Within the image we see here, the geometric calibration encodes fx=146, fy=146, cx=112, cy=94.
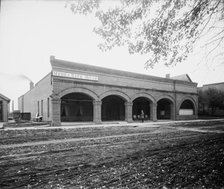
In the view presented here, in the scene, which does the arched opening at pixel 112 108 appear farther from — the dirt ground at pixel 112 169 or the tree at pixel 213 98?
the tree at pixel 213 98

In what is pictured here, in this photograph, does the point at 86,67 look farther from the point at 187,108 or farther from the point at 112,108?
the point at 187,108

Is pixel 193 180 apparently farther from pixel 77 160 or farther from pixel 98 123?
pixel 98 123

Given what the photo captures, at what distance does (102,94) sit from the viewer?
1744 centimetres

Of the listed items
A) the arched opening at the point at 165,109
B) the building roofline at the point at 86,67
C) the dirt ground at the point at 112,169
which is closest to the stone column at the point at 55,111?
the building roofline at the point at 86,67

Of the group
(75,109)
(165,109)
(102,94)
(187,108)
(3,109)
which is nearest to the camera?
(102,94)

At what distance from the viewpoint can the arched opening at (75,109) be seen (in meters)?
19.3

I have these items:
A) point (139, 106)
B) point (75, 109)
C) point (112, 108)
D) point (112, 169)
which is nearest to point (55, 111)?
point (75, 109)

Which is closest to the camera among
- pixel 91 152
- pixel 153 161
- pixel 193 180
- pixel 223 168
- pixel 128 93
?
pixel 193 180

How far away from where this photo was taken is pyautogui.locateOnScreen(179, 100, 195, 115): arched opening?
2585cm

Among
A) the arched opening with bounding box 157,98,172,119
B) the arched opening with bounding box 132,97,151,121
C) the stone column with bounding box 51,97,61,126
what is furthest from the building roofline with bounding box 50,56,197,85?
the arched opening with bounding box 157,98,172,119

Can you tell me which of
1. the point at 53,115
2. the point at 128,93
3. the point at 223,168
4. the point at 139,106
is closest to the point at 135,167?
the point at 223,168

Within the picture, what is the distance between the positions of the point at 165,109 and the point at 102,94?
14.5 metres

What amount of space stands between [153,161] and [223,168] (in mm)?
1979

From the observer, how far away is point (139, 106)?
26312 millimetres
